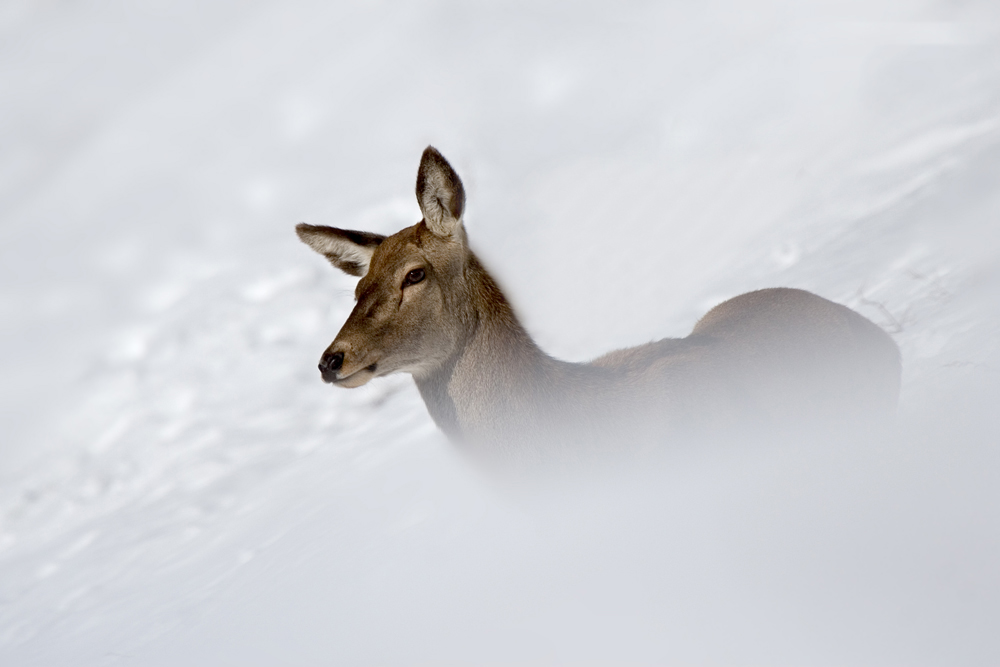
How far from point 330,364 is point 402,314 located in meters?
0.50

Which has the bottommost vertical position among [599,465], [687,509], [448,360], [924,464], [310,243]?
[924,464]

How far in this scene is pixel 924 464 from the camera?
16.1ft

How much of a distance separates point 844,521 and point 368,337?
250 cm

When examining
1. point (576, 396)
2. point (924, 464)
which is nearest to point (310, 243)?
point (576, 396)

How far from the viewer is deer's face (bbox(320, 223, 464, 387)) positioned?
4633mm

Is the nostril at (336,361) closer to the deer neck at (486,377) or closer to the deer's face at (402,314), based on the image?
the deer's face at (402,314)

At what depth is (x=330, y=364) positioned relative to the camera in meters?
4.54

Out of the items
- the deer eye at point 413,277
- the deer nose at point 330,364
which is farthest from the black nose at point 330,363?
the deer eye at point 413,277

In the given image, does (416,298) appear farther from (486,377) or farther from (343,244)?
(343,244)

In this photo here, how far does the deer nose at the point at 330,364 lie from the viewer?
14.9 ft

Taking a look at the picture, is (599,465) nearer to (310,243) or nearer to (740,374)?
(740,374)

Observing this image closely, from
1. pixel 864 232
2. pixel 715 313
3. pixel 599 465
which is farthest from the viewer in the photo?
pixel 864 232

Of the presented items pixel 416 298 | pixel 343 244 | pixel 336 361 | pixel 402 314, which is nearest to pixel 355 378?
pixel 336 361

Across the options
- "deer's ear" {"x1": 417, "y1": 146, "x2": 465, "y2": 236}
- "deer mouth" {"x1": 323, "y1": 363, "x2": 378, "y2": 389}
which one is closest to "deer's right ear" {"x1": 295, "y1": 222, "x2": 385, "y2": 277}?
"deer's ear" {"x1": 417, "y1": 146, "x2": 465, "y2": 236}
